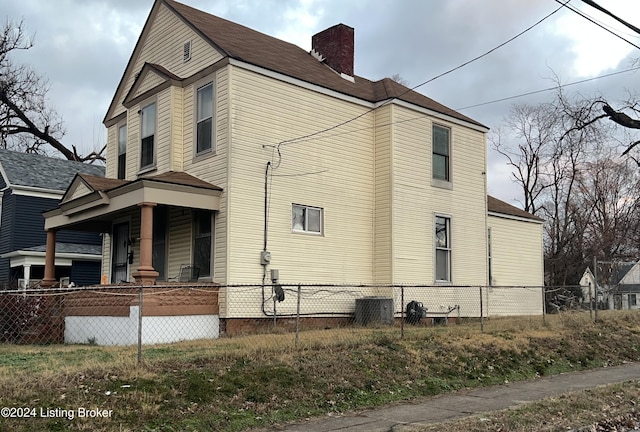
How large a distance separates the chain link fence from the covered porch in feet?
2.83

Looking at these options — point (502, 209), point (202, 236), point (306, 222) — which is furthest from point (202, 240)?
point (502, 209)

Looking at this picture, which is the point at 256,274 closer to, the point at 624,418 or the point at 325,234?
the point at 325,234

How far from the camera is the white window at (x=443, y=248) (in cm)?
1919

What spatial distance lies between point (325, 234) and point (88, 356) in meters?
7.67

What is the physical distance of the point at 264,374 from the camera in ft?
29.6

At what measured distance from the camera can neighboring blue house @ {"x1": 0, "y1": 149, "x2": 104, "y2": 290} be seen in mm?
Result: 24922

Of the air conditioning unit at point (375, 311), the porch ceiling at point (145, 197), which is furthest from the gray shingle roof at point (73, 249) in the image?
the air conditioning unit at point (375, 311)

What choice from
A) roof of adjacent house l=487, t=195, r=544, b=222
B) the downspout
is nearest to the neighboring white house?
roof of adjacent house l=487, t=195, r=544, b=222

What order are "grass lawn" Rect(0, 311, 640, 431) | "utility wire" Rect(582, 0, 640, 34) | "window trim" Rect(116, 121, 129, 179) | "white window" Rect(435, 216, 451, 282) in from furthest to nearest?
"window trim" Rect(116, 121, 129, 179)
"white window" Rect(435, 216, 451, 282)
"utility wire" Rect(582, 0, 640, 34)
"grass lawn" Rect(0, 311, 640, 431)

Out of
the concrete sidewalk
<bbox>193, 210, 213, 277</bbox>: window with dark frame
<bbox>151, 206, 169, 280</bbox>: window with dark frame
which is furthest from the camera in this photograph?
<bbox>151, 206, 169, 280</bbox>: window with dark frame

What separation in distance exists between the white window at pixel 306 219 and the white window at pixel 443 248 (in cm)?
410

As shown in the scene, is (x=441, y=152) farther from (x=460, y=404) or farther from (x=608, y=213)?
(x=608, y=213)

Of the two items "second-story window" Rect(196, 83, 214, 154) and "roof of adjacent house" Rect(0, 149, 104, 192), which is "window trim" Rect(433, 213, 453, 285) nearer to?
"second-story window" Rect(196, 83, 214, 154)

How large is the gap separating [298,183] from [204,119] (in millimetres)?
2852
